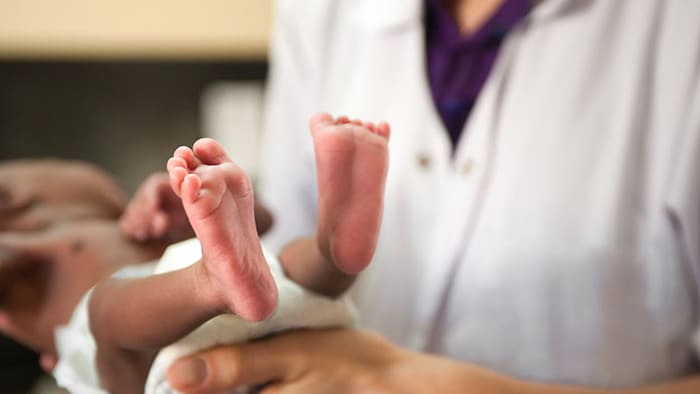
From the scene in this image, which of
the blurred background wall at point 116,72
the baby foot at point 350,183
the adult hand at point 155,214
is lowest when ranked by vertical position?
the blurred background wall at point 116,72

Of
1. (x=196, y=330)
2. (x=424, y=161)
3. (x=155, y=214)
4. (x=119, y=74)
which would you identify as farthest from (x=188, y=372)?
(x=119, y=74)

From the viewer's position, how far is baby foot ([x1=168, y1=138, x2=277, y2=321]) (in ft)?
0.77

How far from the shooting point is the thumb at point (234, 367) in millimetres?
295

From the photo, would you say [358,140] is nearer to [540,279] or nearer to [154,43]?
[540,279]

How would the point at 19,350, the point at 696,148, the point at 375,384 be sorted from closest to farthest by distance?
1. the point at 375,384
2. the point at 696,148
3. the point at 19,350

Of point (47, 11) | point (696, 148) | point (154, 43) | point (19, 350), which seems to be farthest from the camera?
point (154, 43)

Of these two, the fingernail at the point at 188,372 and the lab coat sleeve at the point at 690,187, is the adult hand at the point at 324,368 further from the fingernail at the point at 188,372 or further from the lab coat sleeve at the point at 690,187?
the lab coat sleeve at the point at 690,187

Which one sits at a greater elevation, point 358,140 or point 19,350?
point 358,140

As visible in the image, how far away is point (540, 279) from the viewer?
0.49m

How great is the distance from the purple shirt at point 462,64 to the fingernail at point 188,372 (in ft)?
0.95

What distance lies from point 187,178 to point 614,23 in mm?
387

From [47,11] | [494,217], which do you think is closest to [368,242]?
[494,217]

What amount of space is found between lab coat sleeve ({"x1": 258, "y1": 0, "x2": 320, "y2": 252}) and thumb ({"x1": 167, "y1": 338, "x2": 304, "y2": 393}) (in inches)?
9.3

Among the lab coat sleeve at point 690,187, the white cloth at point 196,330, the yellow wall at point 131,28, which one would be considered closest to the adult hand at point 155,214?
the white cloth at point 196,330
